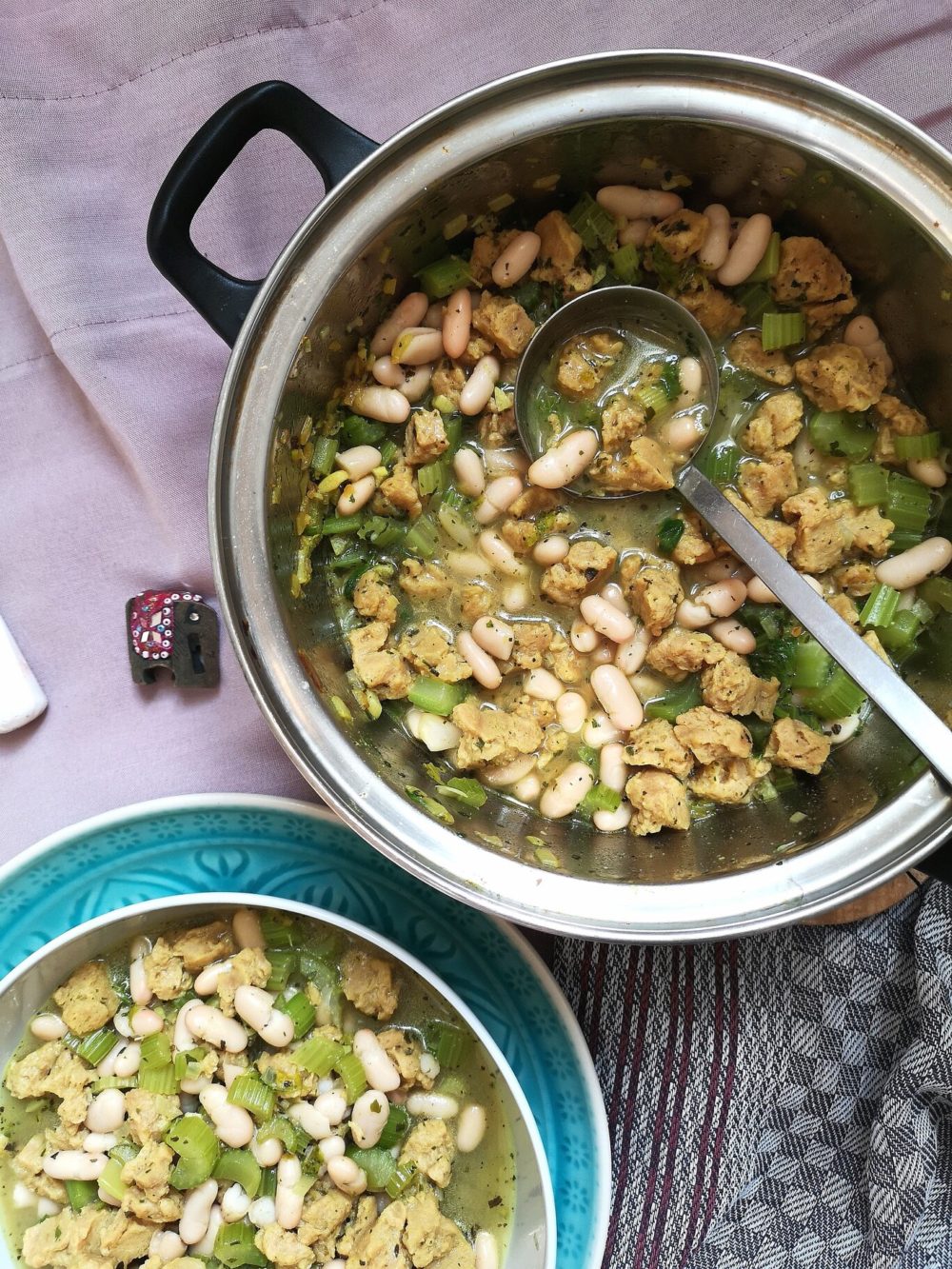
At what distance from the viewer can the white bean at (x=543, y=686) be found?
1.37 metres

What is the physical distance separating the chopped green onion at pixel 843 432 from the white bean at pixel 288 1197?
1.15m

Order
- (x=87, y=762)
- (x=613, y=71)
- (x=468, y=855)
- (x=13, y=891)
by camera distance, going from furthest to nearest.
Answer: (x=87, y=762), (x=13, y=891), (x=468, y=855), (x=613, y=71)

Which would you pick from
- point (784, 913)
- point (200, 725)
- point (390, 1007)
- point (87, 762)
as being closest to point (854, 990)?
point (784, 913)

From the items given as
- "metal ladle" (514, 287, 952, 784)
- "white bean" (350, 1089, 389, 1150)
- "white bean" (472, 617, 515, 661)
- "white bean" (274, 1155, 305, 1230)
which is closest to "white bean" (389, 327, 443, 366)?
"metal ladle" (514, 287, 952, 784)

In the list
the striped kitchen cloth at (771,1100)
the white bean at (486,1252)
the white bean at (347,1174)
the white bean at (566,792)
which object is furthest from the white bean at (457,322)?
the white bean at (486,1252)

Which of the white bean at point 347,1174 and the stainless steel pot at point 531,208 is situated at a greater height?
the stainless steel pot at point 531,208

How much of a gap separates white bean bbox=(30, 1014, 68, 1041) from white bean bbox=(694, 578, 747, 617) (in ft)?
3.23

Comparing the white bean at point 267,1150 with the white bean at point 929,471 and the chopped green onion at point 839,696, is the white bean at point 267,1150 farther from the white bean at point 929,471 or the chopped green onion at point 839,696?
the white bean at point 929,471

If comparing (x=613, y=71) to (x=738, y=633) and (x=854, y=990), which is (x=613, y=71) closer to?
(x=738, y=633)

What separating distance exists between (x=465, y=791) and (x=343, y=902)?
225 millimetres

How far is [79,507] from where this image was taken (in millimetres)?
1479

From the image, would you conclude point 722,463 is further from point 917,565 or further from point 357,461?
point 357,461

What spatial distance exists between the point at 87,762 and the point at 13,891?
19 centimetres

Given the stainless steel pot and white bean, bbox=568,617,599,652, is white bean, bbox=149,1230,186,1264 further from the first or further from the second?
white bean, bbox=568,617,599,652
